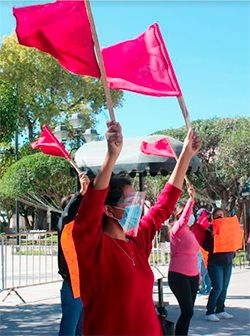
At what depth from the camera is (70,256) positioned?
196 inches

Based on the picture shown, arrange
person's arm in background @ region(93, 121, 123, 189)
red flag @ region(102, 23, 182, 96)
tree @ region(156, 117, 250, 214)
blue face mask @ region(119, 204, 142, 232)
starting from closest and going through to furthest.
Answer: person's arm in background @ region(93, 121, 123, 189) < red flag @ region(102, 23, 182, 96) < blue face mask @ region(119, 204, 142, 232) < tree @ region(156, 117, 250, 214)

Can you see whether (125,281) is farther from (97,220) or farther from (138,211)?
(138,211)

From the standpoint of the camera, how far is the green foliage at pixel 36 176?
1058 inches

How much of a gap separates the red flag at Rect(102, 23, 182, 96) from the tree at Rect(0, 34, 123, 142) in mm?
28406

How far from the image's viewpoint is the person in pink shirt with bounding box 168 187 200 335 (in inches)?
219

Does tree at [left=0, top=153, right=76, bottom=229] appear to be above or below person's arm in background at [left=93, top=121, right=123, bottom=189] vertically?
above

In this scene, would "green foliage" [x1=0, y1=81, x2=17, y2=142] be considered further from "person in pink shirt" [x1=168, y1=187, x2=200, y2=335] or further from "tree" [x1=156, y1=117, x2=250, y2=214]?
"tree" [x1=156, y1=117, x2=250, y2=214]

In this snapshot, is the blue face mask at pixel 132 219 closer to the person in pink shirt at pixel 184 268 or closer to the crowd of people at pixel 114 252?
the crowd of people at pixel 114 252

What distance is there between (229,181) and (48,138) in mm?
23904

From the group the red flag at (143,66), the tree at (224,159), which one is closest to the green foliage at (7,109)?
the red flag at (143,66)

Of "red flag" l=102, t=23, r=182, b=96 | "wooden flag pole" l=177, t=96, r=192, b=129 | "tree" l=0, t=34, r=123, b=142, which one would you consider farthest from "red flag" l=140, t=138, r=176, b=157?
"tree" l=0, t=34, r=123, b=142

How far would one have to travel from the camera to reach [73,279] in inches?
193

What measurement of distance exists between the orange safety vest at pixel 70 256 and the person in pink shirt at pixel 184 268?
1.26 metres

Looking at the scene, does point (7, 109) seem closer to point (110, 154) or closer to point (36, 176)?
point (110, 154)
